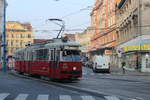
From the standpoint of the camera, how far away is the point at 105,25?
9012 centimetres

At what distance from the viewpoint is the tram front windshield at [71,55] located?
2652 centimetres

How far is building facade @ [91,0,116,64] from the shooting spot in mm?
78875

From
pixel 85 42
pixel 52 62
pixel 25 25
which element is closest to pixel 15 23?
pixel 25 25

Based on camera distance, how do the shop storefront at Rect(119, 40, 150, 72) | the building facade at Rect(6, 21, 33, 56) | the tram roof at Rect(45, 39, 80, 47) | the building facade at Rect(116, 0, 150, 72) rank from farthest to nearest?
the building facade at Rect(6, 21, 33, 56)
the building facade at Rect(116, 0, 150, 72)
the shop storefront at Rect(119, 40, 150, 72)
the tram roof at Rect(45, 39, 80, 47)

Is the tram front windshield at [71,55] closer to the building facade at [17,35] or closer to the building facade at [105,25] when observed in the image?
the building facade at [105,25]

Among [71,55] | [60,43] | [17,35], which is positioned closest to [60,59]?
[71,55]

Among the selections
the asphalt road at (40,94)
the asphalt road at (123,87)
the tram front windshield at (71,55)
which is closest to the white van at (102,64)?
the asphalt road at (123,87)

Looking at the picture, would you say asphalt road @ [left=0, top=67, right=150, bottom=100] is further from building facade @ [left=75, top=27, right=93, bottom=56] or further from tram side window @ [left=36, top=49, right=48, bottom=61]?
building facade @ [left=75, top=27, right=93, bottom=56]

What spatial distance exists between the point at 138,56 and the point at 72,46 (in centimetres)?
2621

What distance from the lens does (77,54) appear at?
2711cm

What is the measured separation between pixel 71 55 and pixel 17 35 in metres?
113

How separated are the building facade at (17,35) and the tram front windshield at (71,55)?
4307 inches

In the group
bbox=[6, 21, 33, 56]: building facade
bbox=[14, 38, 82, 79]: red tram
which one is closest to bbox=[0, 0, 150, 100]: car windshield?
bbox=[14, 38, 82, 79]: red tram

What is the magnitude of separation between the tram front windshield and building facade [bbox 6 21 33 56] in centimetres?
10941
